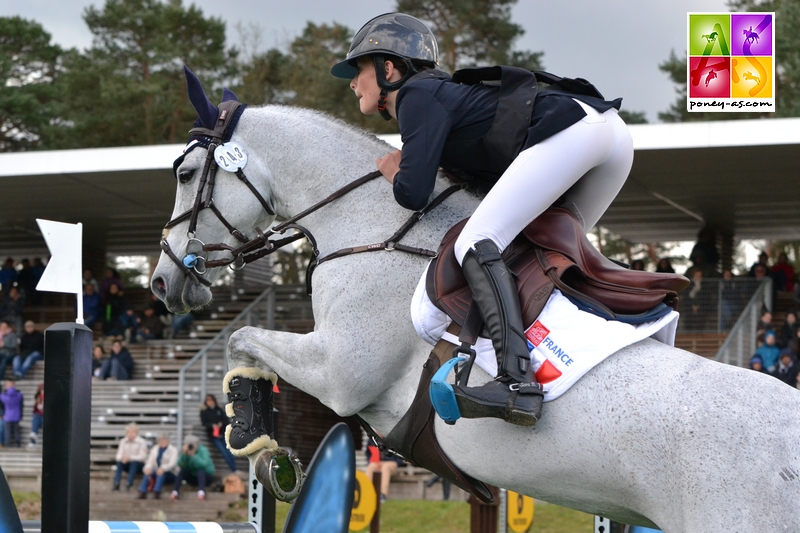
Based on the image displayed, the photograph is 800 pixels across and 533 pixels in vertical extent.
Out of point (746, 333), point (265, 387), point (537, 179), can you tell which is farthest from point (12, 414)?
point (537, 179)

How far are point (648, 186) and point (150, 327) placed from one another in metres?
9.63

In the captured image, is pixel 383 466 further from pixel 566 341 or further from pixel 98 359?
pixel 566 341

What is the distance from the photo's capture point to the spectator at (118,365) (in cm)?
1748

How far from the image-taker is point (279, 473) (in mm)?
3787

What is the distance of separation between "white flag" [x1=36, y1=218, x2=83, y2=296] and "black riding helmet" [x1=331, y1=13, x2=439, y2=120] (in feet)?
4.08

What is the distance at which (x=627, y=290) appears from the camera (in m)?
3.31

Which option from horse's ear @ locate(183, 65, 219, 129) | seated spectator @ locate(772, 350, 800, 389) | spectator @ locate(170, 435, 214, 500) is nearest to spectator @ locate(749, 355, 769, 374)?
seated spectator @ locate(772, 350, 800, 389)

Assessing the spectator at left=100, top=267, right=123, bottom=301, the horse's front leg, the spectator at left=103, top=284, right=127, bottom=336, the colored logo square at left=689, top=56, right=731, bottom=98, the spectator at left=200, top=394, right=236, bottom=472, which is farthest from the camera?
the spectator at left=100, top=267, right=123, bottom=301

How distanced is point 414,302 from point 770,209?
1872 centimetres

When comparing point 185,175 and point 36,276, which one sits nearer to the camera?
point 185,175

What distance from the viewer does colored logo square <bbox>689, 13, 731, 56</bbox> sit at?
12875 millimetres

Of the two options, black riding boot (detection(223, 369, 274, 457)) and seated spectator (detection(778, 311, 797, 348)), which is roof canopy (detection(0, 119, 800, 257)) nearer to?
seated spectator (detection(778, 311, 797, 348))

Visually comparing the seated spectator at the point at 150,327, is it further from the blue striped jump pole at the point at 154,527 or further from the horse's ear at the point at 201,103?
the horse's ear at the point at 201,103

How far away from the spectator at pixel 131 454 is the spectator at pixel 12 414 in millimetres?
3110
